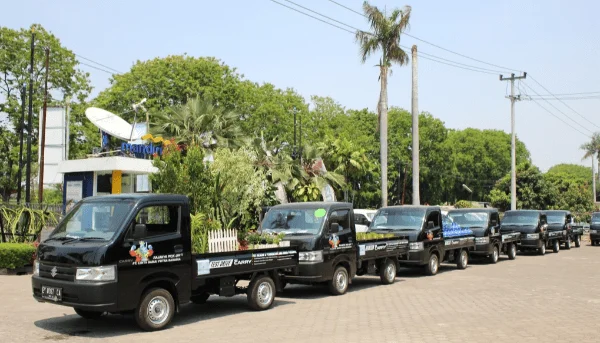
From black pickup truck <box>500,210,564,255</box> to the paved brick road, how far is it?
10.4 metres

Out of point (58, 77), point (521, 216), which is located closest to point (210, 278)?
point (521, 216)

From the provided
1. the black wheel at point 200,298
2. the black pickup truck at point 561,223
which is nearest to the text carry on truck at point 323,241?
the black wheel at point 200,298

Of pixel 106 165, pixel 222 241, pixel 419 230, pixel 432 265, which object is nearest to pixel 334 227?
pixel 222 241

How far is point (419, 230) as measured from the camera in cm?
1770

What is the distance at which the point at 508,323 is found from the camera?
10422 mm

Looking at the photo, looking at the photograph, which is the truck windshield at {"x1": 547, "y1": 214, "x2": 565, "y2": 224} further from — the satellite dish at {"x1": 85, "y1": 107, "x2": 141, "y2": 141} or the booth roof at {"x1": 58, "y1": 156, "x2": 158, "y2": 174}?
the satellite dish at {"x1": 85, "y1": 107, "x2": 141, "y2": 141}

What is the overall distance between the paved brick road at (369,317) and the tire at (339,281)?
0.20 meters

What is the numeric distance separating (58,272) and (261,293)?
13.1ft

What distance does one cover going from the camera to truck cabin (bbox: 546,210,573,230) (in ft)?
101

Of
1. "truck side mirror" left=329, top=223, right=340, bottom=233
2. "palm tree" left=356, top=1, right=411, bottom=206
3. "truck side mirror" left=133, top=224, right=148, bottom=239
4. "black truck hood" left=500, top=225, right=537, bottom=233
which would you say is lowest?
"black truck hood" left=500, top=225, right=537, bottom=233

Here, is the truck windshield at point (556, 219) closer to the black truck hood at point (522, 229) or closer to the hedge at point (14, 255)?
the black truck hood at point (522, 229)

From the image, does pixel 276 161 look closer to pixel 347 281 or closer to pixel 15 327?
pixel 347 281

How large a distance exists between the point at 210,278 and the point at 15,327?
3.20 m

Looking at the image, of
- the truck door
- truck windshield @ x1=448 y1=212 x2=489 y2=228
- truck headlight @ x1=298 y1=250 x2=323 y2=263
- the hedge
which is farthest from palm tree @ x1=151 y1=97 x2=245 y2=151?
the truck door
